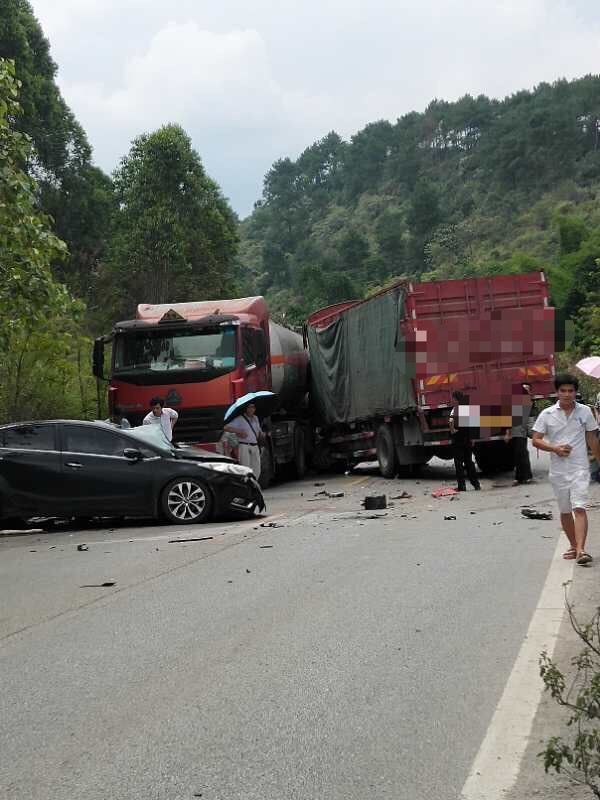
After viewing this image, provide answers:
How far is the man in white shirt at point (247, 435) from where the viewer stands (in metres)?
18.6

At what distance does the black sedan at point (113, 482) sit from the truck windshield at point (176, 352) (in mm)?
4613

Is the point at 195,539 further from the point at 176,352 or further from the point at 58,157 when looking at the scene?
the point at 58,157

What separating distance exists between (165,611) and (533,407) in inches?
474

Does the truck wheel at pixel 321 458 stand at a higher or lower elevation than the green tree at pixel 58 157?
lower

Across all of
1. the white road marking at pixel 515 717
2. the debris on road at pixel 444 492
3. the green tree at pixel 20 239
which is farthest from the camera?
the debris on road at pixel 444 492

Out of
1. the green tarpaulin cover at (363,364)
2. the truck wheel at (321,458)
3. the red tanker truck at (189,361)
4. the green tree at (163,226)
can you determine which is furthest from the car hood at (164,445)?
the green tree at (163,226)

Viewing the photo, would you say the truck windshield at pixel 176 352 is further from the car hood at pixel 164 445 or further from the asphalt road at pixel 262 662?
the asphalt road at pixel 262 662

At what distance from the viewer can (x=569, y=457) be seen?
9875mm

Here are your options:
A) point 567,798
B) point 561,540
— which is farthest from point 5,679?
point 561,540

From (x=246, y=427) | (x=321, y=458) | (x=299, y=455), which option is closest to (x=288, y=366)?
(x=299, y=455)

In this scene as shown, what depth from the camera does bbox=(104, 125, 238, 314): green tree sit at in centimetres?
5009

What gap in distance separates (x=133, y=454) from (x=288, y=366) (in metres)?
10.0

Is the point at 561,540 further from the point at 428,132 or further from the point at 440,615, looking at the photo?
the point at 428,132

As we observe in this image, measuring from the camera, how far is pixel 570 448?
9.82 m
